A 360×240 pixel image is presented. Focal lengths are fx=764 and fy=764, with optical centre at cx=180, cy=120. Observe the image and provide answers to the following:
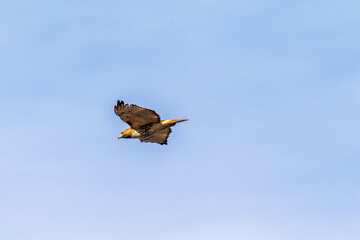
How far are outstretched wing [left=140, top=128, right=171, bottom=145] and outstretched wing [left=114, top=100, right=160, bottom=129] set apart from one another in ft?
6.21

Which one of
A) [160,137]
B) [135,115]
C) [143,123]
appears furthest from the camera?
[160,137]

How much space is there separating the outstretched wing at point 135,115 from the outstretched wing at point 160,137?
1893 millimetres

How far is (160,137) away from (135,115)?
3720mm

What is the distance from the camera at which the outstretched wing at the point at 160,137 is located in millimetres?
44656

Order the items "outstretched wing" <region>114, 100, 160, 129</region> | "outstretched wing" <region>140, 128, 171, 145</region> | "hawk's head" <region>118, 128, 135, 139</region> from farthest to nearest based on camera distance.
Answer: "outstretched wing" <region>140, 128, 171, 145</region>
"hawk's head" <region>118, 128, 135, 139</region>
"outstretched wing" <region>114, 100, 160, 129</region>

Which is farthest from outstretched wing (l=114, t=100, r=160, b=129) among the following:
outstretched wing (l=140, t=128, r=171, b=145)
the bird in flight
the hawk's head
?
outstretched wing (l=140, t=128, r=171, b=145)

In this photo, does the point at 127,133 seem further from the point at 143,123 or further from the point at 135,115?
the point at 135,115

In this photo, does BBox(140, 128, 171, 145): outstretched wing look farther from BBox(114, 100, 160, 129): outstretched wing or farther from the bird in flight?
BBox(114, 100, 160, 129): outstretched wing

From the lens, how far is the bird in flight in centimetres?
4106

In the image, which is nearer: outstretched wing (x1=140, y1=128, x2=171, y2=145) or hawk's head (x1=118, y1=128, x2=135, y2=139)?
hawk's head (x1=118, y1=128, x2=135, y2=139)

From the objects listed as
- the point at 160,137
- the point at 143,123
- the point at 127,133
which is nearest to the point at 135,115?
the point at 143,123

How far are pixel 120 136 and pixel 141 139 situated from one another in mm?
1537

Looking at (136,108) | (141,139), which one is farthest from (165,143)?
(136,108)

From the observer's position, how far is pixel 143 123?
42.7 meters
